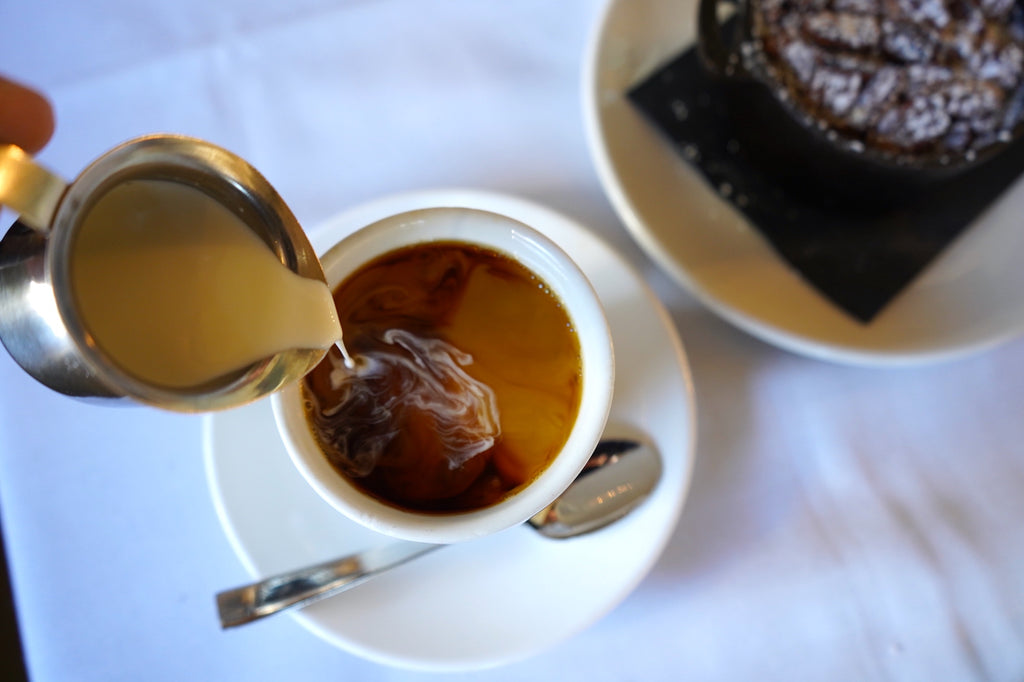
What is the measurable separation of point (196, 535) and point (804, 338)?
805 millimetres

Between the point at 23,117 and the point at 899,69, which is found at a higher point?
the point at 899,69

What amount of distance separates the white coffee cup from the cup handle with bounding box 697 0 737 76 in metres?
0.38

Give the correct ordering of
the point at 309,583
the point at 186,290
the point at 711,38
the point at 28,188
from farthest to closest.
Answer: the point at 711,38 < the point at 309,583 < the point at 186,290 < the point at 28,188

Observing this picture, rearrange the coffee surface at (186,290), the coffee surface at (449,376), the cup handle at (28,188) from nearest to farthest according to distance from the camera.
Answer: the cup handle at (28,188)
the coffee surface at (186,290)
the coffee surface at (449,376)

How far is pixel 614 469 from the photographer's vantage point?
798mm

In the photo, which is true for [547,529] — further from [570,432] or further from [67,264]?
[67,264]

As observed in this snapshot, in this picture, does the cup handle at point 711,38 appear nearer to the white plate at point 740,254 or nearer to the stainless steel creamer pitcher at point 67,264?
the white plate at point 740,254

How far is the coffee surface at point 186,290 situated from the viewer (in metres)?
0.56

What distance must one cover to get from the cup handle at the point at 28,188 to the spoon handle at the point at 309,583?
0.46 m

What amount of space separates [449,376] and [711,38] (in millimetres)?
544

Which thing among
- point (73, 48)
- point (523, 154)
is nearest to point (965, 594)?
point (523, 154)

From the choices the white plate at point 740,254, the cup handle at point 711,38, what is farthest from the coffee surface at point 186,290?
the cup handle at point 711,38

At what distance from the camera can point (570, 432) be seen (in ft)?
2.29

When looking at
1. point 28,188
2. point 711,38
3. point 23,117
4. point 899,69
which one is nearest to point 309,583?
point 28,188
